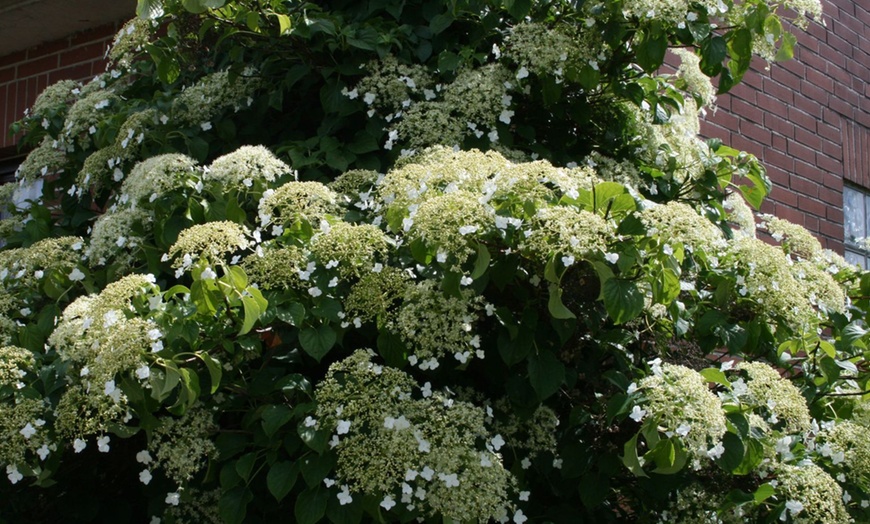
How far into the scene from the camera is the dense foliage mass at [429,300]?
7.07 ft

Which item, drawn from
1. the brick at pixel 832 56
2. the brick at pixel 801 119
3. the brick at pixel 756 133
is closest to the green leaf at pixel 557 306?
the brick at pixel 756 133

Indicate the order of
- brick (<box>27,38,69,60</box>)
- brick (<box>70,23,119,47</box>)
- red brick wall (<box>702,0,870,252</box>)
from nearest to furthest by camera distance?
brick (<box>70,23,119,47</box>) → brick (<box>27,38,69,60</box>) → red brick wall (<box>702,0,870,252</box>)

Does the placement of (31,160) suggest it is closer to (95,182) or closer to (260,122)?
(95,182)

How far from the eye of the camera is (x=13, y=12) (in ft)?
14.5

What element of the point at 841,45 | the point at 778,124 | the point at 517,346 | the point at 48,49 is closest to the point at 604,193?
the point at 517,346

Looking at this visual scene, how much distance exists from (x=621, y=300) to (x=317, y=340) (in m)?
0.67

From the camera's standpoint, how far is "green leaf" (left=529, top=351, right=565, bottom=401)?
89.7 inches

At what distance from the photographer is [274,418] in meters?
2.25

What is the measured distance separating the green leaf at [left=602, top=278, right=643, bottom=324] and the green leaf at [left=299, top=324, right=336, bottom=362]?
0.61 metres

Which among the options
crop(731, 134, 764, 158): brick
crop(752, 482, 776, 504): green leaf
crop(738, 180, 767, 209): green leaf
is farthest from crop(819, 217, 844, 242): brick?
crop(752, 482, 776, 504): green leaf

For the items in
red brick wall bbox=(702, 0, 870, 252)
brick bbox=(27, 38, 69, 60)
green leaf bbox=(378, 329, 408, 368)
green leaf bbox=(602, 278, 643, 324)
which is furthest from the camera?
red brick wall bbox=(702, 0, 870, 252)

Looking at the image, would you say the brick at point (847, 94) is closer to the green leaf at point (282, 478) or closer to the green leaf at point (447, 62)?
the green leaf at point (447, 62)

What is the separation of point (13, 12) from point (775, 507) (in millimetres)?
3644

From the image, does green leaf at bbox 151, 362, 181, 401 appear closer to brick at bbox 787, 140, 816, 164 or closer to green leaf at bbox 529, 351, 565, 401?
green leaf at bbox 529, 351, 565, 401
